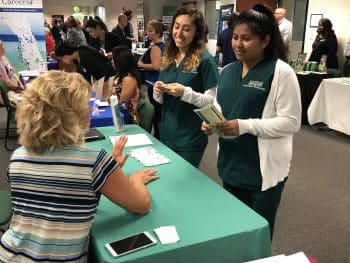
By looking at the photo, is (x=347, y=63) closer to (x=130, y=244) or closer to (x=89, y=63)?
(x=89, y=63)

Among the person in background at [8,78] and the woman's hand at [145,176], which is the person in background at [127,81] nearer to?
the woman's hand at [145,176]

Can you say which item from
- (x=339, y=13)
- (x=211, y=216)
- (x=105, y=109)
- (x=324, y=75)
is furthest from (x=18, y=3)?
(x=339, y=13)

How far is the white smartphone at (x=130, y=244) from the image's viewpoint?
1.12 meters

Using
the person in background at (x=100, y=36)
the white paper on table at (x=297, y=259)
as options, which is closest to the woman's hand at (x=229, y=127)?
the white paper on table at (x=297, y=259)

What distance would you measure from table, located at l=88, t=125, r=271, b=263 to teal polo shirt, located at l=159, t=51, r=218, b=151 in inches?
21.4

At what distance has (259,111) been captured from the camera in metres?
1.55

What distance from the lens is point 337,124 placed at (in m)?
4.60

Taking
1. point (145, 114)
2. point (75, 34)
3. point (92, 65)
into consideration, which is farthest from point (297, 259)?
point (75, 34)

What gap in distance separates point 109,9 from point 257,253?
1153 cm

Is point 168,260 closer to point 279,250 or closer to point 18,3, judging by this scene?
point 279,250

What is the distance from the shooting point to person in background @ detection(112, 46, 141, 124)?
9.88 feet

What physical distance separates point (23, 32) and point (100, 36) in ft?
3.60

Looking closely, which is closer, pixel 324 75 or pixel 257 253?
pixel 257 253

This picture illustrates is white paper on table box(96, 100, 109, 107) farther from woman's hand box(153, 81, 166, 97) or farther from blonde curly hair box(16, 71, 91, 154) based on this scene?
blonde curly hair box(16, 71, 91, 154)
